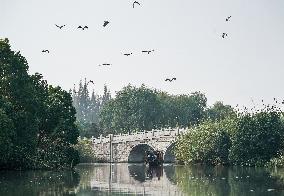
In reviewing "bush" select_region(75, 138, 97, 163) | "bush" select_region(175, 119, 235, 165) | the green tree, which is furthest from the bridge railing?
the green tree

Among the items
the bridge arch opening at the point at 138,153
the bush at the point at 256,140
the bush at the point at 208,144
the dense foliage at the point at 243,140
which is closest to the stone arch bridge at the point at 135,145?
the bridge arch opening at the point at 138,153

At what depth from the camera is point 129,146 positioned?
96875 millimetres

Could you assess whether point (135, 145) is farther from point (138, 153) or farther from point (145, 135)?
point (138, 153)

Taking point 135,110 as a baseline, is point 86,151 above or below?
below

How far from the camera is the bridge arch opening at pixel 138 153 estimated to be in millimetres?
97375

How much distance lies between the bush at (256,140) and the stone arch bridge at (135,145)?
15272mm

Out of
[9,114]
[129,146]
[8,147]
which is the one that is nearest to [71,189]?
[8,147]

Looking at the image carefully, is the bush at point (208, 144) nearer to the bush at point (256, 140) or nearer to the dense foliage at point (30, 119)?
the bush at point (256, 140)

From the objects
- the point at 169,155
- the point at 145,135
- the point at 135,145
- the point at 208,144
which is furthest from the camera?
the point at 135,145

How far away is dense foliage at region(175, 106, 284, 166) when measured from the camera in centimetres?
6856

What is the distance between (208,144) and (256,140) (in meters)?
7.49

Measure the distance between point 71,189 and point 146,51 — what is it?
9782 millimetres

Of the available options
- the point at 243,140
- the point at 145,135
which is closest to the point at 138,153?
the point at 145,135

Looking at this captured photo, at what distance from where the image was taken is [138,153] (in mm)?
100438
